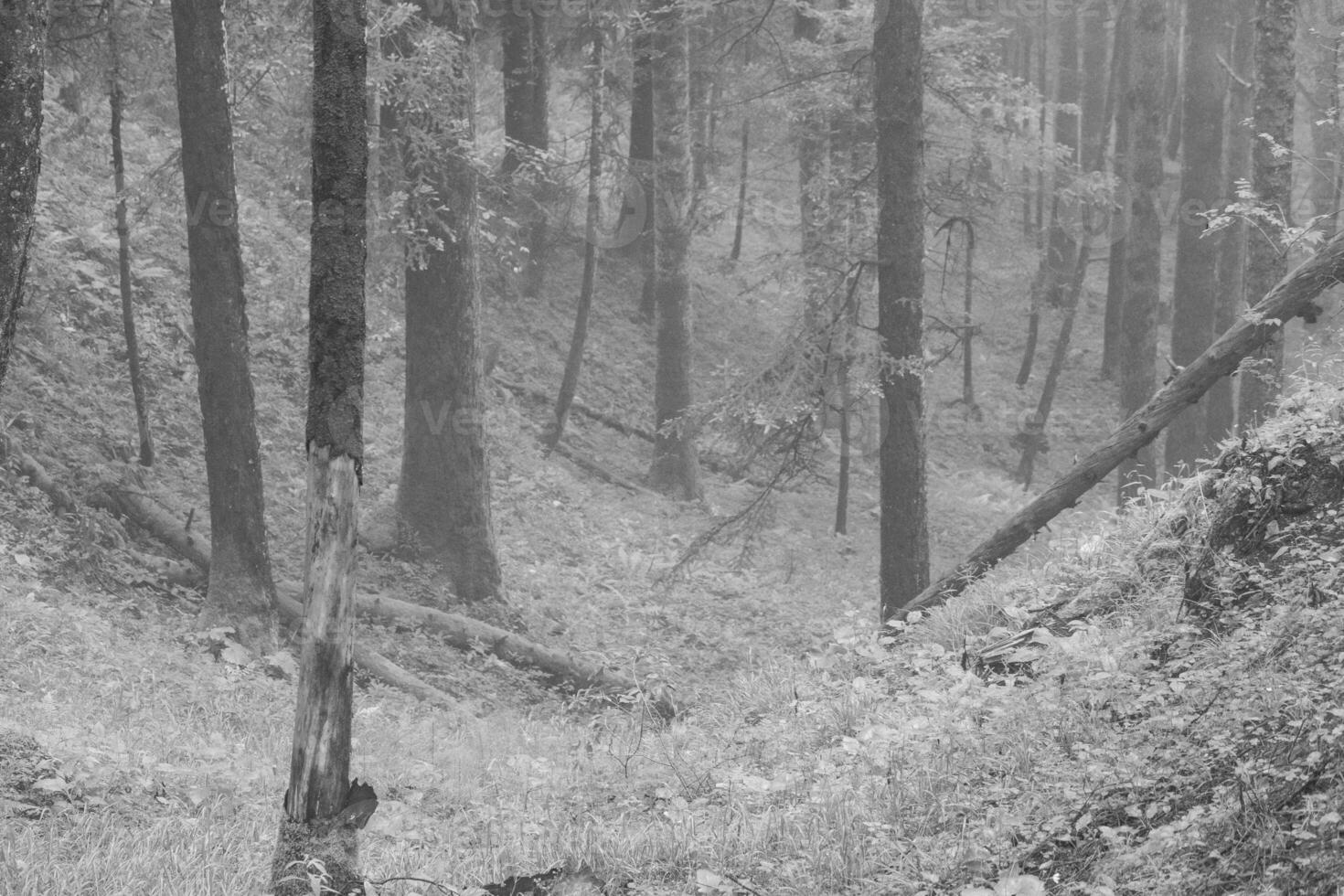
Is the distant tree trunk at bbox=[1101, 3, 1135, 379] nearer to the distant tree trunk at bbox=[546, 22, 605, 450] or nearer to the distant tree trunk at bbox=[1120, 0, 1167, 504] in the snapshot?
the distant tree trunk at bbox=[1120, 0, 1167, 504]

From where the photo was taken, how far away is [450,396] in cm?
1355

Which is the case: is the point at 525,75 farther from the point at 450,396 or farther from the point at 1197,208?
the point at 1197,208

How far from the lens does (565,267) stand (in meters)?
25.2

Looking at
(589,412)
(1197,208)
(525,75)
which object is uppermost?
(525,75)

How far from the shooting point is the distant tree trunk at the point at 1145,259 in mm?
15922

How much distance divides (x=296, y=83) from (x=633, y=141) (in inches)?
411

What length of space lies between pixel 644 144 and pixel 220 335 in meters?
13.3

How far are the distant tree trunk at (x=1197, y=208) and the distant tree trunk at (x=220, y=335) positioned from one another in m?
11.6

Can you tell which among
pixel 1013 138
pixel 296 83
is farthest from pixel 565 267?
pixel 296 83

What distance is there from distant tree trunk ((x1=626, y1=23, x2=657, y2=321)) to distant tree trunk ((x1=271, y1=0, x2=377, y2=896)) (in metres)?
13.1

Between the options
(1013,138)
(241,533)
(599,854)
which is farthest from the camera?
(1013,138)

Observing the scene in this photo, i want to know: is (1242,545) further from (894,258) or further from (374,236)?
(374,236)

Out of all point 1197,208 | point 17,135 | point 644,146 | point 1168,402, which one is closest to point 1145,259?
point 1197,208

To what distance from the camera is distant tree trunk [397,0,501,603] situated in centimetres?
1329
